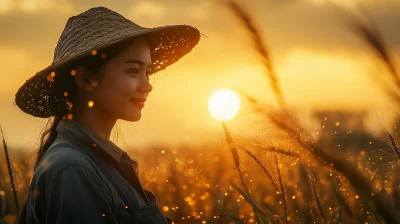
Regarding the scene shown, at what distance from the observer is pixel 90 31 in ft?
10.9

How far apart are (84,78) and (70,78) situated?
12 cm

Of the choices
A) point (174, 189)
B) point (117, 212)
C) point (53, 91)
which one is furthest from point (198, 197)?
point (117, 212)

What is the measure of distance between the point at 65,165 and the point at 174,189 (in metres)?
4.71

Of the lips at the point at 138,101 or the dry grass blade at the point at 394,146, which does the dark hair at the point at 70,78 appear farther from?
the dry grass blade at the point at 394,146

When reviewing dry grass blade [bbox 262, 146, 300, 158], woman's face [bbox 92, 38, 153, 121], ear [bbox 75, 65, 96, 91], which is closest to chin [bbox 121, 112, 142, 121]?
woman's face [bbox 92, 38, 153, 121]

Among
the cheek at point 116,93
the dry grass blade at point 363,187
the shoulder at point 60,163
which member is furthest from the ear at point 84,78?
the dry grass blade at point 363,187

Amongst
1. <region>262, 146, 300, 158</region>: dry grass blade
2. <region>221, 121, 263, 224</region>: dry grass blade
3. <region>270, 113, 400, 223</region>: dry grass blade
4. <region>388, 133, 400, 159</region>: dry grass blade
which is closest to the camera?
<region>270, 113, 400, 223</region>: dry grass blade

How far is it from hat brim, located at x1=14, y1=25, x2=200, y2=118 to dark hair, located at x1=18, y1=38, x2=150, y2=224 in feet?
0.12

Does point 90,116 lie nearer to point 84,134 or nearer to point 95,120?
point 95,120

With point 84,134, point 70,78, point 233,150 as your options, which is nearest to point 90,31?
point 70,78

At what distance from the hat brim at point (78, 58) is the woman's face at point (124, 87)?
0.12 m

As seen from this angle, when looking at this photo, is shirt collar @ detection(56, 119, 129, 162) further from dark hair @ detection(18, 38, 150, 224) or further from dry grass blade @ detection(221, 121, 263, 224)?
dry grass blade @ detection(221, 121, 263, 224)

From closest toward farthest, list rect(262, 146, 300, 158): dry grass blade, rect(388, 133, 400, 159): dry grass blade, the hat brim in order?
rect(388, 133, 400, 159): dry grass blade → rect(262, 146, 300, 158): dry grass blade → the hat brim

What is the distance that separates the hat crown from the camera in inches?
124
